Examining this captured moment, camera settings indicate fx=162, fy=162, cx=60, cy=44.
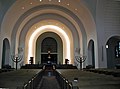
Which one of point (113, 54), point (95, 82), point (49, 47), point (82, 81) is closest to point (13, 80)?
point (82, 81)

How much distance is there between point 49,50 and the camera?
25.6 metres

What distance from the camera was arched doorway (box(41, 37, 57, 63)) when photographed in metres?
25.4

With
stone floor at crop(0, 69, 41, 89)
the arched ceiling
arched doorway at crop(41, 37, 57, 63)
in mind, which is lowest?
stone floor at crop(0, 69, 41, 89)

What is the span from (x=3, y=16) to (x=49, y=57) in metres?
14.6

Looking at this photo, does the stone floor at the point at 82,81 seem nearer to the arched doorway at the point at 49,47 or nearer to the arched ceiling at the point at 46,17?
the arched ceiling at the point at 46,17

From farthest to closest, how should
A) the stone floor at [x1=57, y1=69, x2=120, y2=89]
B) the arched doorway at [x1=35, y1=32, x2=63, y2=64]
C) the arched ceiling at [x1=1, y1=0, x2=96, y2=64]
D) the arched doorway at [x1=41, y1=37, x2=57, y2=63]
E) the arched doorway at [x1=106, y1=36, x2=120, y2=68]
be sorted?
the arched doorway at [x1=41, y1=37, x2=57, y2=63] < the arched doorway at [x1=35, y1=32, x2=63, y2=64] < the arched doorway at [x1=106, y1=36, x2=120, y2=68] < the arched ceiling at [x1=1, y1=0, x2=96, y2=64] < the stone floor at [x1=57, y1=69, x2=120, y2=89]

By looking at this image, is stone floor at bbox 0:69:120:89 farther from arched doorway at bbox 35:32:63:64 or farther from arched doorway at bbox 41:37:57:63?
arched doorway at bbox 41:37:57:63

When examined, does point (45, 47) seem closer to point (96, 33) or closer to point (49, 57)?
point (49, 57)

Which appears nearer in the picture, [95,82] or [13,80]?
[95,82]

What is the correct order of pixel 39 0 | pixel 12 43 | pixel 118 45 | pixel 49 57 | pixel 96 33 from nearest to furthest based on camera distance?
1. pixel 96 33
2. pixel 39 0
3. pixel 12 43
4. pixel 118 45
5. pixel 49 57

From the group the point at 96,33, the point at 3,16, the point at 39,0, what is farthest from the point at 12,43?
the point at 96,33

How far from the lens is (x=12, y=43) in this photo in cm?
1438

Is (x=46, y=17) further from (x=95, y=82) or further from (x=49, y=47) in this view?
(x=95, y=82)

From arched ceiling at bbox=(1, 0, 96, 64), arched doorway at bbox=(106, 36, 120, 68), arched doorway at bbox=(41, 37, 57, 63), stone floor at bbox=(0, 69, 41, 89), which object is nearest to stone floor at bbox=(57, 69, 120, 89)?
stone floor at bbox=(0, 69, 41, 89)
